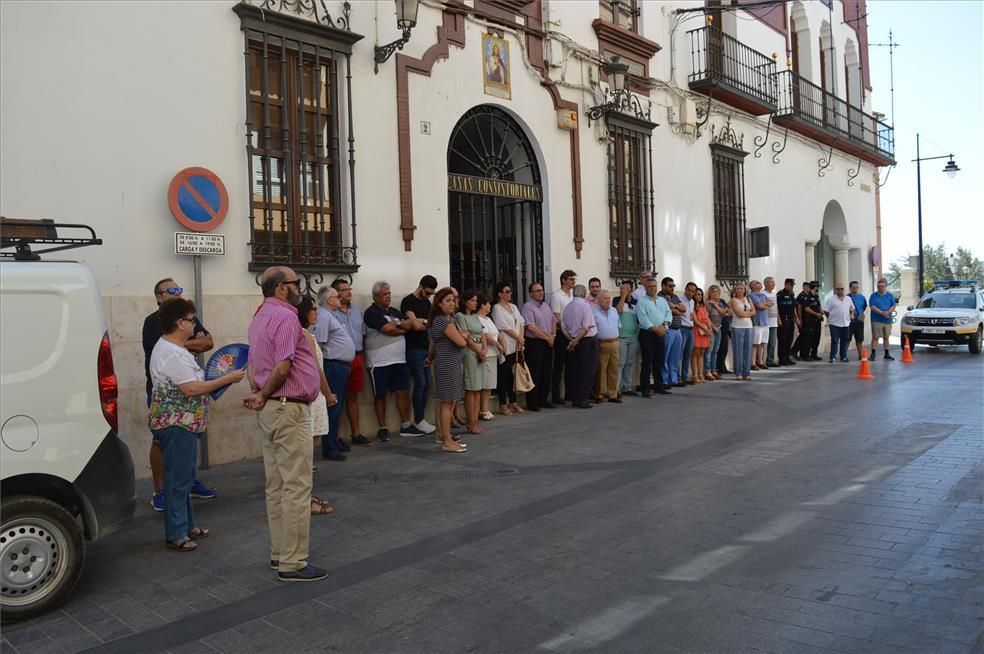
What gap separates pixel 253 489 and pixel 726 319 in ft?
36.2

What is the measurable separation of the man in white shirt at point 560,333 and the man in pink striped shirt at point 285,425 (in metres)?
7.41

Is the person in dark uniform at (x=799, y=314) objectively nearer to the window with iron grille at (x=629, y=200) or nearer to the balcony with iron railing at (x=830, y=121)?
the balcony with iron railing at (x=830, y=121)

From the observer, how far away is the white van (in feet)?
13.9

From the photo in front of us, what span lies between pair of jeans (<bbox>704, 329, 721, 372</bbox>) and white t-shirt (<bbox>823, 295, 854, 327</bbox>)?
4.22 m

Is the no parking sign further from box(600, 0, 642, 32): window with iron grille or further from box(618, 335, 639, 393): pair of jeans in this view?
box(600, 0, 642, 32): window with iron grille

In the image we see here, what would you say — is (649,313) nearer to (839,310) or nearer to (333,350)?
(333,350)

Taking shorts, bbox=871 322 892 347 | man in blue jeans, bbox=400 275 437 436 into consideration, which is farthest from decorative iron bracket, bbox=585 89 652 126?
shorts, bbox=871 322 892 347

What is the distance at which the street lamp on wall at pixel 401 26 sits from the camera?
9.38 metres

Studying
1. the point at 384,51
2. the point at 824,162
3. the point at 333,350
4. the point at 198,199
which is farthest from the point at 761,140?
the point at 198,199

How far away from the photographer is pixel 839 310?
18047 mm

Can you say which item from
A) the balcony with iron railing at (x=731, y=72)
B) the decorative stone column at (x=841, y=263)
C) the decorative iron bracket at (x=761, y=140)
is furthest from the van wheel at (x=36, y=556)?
the decorative stone column at (x=841, y=263)

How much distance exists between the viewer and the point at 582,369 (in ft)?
38.7

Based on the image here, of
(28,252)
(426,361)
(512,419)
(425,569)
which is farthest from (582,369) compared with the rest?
(28,252)

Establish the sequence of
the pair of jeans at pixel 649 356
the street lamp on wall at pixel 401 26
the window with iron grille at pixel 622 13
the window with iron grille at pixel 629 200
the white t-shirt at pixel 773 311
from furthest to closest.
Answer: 1. the white t-shirt at pixel 773 311
2. the window with iron grille at pixel 622 13
3. the window with iron grille at pixel 629 200
4. the pair of jeans at pixel 649 356
5. the street lamp on wall at pixel 401 26
